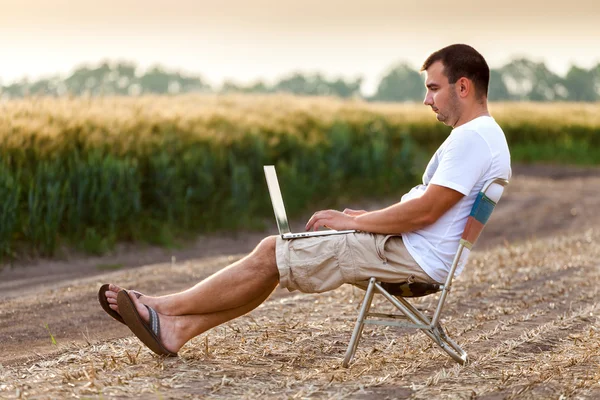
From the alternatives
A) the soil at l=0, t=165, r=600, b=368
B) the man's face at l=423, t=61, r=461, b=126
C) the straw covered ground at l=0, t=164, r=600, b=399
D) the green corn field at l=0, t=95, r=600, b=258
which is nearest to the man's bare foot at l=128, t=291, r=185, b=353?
the straw covered ground at l=0, t=164, r=600, b=399

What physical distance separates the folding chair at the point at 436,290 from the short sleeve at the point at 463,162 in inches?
4.6

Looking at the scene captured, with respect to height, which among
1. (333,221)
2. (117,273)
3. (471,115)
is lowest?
(117,273)

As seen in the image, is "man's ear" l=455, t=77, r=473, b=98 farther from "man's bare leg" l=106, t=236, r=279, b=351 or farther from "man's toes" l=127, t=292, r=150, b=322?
"man's toes" l=127, t=292, r=150, b=322

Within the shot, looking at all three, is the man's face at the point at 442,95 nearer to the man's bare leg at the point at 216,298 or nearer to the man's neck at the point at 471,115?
the man's neck at the point at 471,115

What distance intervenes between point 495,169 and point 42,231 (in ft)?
21.6

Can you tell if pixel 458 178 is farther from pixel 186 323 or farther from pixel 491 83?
pixel 491 83

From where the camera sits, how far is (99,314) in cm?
713

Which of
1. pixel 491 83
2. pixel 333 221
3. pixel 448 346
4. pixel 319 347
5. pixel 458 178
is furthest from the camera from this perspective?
pixel 491 83

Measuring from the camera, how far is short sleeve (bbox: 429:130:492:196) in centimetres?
468

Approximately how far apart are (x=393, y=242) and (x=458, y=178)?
0.50 meters

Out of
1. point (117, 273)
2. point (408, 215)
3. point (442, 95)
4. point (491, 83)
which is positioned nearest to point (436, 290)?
point (408, 215)

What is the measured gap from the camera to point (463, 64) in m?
4.79

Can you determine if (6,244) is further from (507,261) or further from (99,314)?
(507,261)

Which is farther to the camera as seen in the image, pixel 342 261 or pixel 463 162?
pixel 342 261
